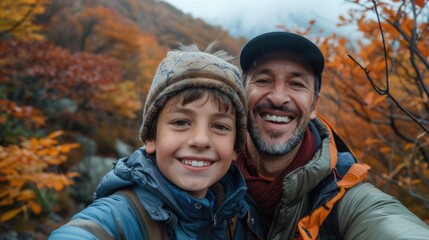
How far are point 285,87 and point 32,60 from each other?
847cm

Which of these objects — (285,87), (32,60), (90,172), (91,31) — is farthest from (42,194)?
(91,31)

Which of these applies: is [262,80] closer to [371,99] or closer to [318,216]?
[318,216]

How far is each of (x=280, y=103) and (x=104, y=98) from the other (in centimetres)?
1011

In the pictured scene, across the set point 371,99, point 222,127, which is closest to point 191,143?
point 222,127

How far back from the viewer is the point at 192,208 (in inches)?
59.9

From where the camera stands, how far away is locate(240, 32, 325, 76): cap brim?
2098 mm

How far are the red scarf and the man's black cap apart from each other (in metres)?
0.42

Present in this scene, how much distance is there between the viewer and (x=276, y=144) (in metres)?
2.13

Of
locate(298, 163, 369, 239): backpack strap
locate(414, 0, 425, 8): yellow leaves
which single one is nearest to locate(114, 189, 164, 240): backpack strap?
locate(298, 163, 369, 239): backpack strap

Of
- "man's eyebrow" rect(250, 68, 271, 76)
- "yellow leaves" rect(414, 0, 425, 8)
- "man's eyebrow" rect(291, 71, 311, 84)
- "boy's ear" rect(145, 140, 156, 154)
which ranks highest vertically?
"yellow leaves" rect(414, 0, 425, 8)

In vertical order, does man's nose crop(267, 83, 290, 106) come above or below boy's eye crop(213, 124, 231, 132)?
above

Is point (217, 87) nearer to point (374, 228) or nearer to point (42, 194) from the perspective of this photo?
point (374, 228)

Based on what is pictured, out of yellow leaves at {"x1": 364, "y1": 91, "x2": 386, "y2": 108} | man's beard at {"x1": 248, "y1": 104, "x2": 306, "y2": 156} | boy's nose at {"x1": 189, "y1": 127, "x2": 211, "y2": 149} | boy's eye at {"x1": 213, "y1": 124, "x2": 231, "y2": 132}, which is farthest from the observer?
yellow leaves at {"x1": 364, "y1": 91, "x2": 386, "y2": 108}

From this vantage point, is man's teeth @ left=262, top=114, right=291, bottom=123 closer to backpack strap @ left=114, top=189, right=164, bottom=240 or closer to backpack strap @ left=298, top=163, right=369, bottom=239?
backpack strap @ left=298, top=163, right=369, bottom=239
